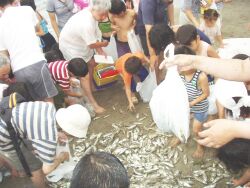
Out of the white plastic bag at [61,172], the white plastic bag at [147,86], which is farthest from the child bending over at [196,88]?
the white plastic bag at [61,172]

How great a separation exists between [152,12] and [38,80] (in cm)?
201

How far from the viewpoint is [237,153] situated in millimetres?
3076

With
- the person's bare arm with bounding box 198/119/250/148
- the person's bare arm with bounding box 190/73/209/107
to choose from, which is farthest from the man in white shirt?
the person's bare arm with bounding box 198/119/250/148

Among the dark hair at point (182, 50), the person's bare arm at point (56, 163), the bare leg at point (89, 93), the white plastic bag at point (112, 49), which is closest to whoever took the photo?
the person's bare arm at point (56, 163)

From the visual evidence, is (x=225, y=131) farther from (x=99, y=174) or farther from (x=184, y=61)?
(x=99, y=174)

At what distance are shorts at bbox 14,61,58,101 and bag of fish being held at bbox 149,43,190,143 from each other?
1774mm

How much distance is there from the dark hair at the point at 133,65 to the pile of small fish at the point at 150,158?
2.55ft

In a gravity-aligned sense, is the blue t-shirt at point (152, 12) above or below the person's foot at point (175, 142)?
above

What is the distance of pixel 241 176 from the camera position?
141 inches

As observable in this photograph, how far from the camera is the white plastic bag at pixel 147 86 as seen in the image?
5633mm

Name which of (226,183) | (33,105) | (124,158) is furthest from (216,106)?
(33,105)

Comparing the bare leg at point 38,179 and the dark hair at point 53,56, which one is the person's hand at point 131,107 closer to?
the dark hair at point 53,56

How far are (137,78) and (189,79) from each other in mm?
1600

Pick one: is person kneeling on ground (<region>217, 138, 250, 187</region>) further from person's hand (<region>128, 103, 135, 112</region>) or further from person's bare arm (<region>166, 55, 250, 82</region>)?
person's hand (<region>128, 103, 135, 112</region>)
